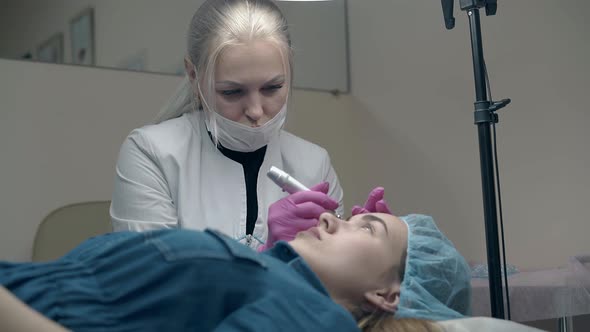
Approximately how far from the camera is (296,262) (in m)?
1.23

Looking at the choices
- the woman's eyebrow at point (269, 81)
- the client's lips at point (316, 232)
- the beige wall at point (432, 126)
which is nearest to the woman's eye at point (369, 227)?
the client's lips at point (316, 232)

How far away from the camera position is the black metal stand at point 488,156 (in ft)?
5.06

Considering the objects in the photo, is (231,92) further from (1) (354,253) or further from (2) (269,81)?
(1) (354,253)

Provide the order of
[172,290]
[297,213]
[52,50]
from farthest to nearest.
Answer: [52,50], [297,213], [172,290]

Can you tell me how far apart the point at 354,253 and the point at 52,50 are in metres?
1.86

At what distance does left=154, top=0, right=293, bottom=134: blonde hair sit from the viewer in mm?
1777

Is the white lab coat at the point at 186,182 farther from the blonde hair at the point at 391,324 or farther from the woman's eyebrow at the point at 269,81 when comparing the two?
the blonde hair at the point at 391,324

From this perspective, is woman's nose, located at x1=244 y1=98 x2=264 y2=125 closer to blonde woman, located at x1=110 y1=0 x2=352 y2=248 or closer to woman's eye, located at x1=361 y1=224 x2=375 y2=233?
blonde woman, located at x1=110 y1=0 x2=352 y2=248

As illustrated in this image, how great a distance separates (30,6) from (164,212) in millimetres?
1399

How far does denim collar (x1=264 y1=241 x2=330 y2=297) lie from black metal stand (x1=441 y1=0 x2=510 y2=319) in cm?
50

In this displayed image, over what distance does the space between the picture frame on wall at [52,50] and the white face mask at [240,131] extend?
1150mm

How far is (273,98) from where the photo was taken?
1811 millimetres

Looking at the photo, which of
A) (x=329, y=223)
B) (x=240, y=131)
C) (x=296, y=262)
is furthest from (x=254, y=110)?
(x=296, y=262)

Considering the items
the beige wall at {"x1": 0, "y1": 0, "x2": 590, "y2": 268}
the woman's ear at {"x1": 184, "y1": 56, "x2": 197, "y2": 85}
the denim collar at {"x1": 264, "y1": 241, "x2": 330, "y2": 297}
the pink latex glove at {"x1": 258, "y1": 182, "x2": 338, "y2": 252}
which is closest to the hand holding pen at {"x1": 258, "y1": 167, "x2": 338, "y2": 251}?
the pink latex glove at {"x1": 258, "y1": 182, "x2": 338, "y2": 252}
